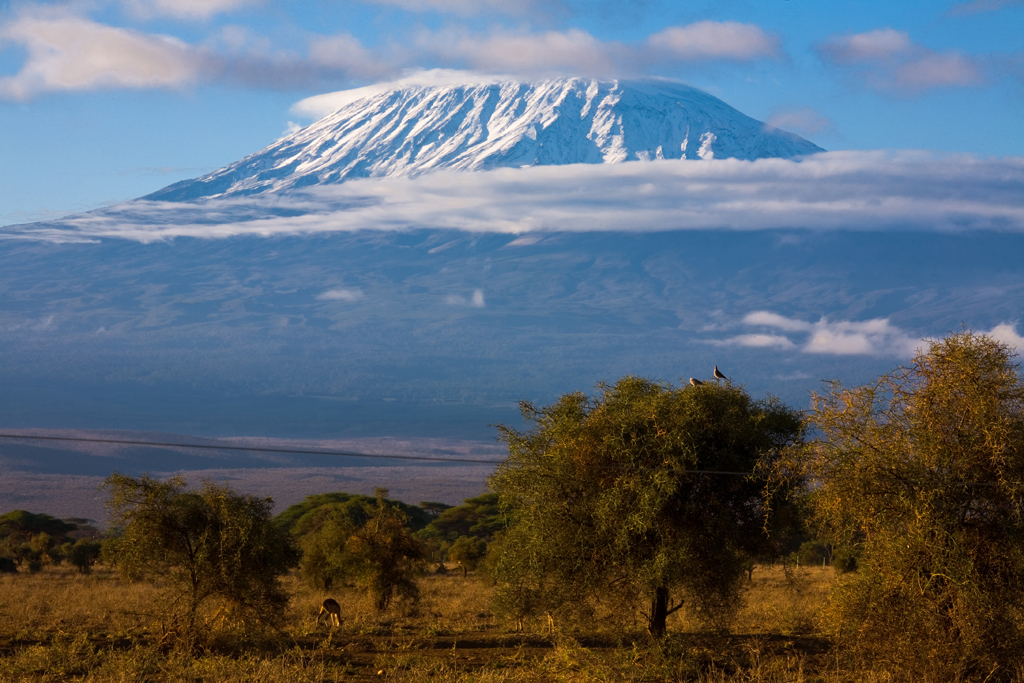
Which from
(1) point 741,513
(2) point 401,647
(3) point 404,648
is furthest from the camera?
(2) point 401,647

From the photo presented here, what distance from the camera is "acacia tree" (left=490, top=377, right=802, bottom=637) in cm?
1625

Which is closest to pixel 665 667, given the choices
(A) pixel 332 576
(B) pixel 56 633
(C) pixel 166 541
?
(C) pixel 166 541

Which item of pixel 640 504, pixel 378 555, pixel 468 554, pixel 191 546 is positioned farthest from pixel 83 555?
pixel 640 504

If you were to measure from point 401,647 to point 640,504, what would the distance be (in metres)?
6.13

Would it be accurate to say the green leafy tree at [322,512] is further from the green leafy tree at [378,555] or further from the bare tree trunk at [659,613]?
the bare tree trunk at [659,613]

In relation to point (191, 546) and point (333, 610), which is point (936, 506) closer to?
point (191, 546)

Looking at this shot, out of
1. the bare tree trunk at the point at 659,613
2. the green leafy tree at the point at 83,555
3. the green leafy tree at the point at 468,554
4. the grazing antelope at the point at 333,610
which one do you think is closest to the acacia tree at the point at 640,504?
the bare tree trunk at the point at 659,613

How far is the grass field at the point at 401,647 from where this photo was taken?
14.6 m

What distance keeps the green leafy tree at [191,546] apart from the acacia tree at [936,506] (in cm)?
1099

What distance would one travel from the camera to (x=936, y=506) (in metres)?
12.8

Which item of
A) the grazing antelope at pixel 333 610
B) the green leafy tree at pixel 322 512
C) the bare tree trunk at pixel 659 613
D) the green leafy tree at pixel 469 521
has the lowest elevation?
the green leafy tree at pixel 469 521

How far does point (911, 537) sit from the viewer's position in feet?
42.1

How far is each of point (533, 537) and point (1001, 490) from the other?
289 inches

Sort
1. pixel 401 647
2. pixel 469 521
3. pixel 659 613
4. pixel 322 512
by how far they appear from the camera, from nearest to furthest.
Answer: pixel 659 613 → pixel 401 647 → pixel 322 512 → pixel 469 521
